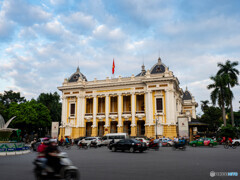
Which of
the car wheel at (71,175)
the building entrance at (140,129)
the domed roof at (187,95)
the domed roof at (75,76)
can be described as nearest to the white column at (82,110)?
the domed roof at (75,76)

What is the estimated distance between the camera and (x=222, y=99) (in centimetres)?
3975

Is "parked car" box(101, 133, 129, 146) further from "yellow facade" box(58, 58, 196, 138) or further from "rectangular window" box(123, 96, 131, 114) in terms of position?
"rectangular window" box(123, 96, 131, 114)

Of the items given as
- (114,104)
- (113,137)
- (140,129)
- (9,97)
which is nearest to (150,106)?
(140,129)

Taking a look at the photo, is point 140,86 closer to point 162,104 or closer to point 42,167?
point 162,104

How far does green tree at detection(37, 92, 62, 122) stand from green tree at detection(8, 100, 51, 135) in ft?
32.3

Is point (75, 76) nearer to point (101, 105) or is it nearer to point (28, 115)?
point (101, 105)

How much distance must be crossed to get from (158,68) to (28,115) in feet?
97.1

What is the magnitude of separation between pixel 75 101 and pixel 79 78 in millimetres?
5253

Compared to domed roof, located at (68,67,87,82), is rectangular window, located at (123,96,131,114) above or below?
below

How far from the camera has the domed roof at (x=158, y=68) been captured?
44691 mm

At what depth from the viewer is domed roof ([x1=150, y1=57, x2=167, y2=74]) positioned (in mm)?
44691

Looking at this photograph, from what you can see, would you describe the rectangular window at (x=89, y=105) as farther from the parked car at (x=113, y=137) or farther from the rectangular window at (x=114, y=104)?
the parked car at (x=113, y=137)

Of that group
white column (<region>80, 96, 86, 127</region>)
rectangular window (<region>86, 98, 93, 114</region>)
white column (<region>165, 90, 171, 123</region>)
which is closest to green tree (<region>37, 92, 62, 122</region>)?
rectangular window (<region>86, 98, 93, 114</region>)

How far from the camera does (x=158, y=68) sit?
45.0 meters
